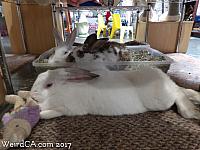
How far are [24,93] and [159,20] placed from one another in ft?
4.25

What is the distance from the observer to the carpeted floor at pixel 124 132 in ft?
1.36

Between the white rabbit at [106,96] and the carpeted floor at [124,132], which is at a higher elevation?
the white rabbit at [106,96]

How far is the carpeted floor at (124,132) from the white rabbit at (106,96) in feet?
0.07

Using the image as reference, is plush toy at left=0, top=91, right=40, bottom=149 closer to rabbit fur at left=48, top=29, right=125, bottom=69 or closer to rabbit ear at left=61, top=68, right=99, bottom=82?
rabbit ear at left=61, top=68, right=99, bottom=82

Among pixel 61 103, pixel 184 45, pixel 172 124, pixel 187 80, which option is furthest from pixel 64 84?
pixel 184 45

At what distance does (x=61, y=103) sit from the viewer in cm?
52

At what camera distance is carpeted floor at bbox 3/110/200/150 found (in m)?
0.41

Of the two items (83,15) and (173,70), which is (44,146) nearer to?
(173,70)

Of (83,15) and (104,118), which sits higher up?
(83,15)

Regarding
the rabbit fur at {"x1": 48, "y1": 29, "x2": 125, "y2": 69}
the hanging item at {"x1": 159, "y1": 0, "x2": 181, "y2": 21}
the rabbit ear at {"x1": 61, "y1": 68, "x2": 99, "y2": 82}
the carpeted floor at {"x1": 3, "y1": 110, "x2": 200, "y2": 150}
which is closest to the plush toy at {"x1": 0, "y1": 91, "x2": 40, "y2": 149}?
the carpeted floor at {"x1": 3, "y1": 110, "x2": 200, "y2": 150}

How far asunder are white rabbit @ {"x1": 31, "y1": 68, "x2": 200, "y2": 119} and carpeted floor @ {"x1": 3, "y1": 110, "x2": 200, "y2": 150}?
2 cm

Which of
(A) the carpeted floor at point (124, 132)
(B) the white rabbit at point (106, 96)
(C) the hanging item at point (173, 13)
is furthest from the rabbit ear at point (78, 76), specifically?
(C) the hanging item at point (173, 13)

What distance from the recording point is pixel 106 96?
0.51 m

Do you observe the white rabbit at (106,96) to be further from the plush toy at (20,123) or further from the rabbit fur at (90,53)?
the rabbit fur at (90,53)
